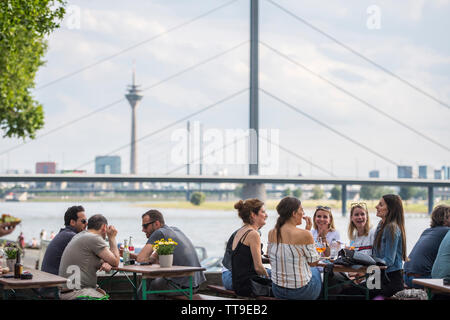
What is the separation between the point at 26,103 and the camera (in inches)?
571

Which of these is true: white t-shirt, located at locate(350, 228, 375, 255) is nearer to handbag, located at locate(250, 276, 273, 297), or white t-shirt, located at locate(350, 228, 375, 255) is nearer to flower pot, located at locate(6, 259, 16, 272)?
handbag, located at locate(250, 276, 273, 297)

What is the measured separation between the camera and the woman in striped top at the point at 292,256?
180 inches

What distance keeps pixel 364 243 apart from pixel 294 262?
48.2 inches

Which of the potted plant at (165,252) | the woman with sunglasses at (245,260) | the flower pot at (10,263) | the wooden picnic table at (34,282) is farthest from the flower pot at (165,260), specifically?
the flower pot at (10,263)

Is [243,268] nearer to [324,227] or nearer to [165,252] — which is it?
[165,252]

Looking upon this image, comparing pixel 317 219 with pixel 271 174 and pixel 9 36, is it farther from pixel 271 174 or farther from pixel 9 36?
pixel 271 174

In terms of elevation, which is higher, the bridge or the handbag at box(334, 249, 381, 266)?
the bridge

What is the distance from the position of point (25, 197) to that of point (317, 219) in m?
46.4

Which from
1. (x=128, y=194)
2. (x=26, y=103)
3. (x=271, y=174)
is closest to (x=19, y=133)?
(x=26, y=103)

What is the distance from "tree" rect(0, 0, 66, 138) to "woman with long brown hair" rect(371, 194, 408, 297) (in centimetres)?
902

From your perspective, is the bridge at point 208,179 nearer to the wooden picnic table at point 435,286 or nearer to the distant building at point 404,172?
the distant building at point 404,172

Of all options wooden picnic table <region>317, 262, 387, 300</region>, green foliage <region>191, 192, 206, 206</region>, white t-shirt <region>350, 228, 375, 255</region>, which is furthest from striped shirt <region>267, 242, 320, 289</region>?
green foliage <region>191, 192, 206, 206</region>

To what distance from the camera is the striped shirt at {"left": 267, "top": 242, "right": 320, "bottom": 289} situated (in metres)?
4.57

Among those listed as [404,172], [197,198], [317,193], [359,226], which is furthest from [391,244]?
[197,198]
